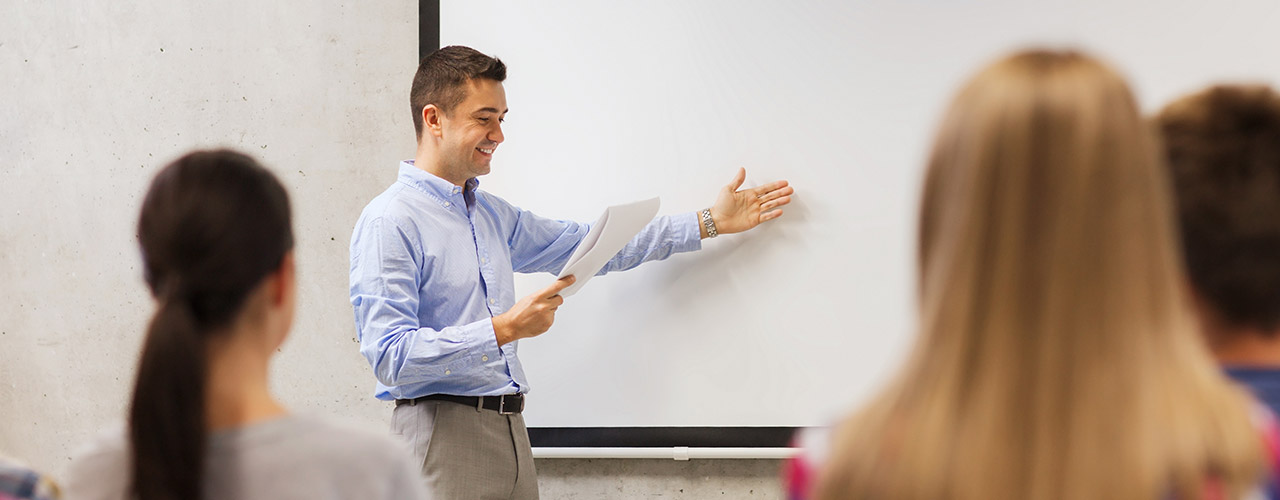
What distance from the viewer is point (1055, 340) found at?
67 centimetres

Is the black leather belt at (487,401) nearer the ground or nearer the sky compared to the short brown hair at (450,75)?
nearer the ground

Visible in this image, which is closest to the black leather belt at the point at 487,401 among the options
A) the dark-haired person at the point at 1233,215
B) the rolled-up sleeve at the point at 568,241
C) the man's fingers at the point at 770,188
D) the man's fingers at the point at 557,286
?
the man's fingers at the point at 557,286

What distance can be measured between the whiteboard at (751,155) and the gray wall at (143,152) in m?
0.34

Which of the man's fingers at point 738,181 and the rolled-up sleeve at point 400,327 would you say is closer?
the rolled-up sleeve at point 400,327

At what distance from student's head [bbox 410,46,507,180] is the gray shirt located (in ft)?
4.28

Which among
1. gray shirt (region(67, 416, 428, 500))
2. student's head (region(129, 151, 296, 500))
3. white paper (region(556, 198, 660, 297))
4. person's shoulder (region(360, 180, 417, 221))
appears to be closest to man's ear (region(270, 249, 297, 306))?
student's head (region(129, 151, 296, 500))

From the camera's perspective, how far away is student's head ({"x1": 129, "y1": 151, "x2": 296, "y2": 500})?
3.12 feet

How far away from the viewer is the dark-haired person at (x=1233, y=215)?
0.88 metres

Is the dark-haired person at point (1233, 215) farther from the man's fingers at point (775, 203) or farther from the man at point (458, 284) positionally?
the man's fingers at point (775, 203)

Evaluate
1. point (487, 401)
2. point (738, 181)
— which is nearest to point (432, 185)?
point (487, 401)

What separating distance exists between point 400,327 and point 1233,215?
1527 mm

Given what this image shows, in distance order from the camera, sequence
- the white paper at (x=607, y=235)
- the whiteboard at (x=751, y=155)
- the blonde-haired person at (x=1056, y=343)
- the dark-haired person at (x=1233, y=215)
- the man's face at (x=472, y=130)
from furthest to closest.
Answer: the whiteboard at (x=751, y=155) → the man's face at (x=472, y=130) → the white paper at (x=607, y=235) → the dark-haired person at (x=1233, y=215) → the blonde-haired person at (x=1056, y=343)

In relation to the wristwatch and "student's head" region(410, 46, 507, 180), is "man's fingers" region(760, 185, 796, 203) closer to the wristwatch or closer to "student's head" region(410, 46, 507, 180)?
the wristwatch

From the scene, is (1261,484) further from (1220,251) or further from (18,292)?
(18,292)
